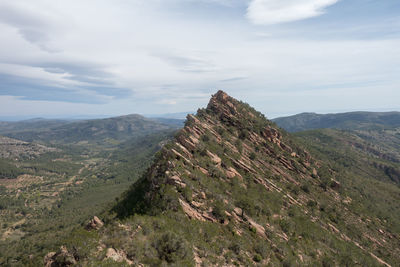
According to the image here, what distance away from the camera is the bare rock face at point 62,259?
54.1 feet

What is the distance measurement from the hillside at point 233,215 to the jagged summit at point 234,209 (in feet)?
0.57

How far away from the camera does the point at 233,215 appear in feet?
111

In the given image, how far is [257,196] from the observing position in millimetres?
44406

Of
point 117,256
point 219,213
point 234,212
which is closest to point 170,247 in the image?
point 117,256

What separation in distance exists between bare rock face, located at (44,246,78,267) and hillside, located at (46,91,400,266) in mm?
88

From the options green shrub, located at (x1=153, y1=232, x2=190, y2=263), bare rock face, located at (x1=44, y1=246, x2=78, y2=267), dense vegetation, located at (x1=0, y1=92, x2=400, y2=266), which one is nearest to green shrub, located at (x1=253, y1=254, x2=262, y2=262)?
dense vegetation, located at (x1=0, y1=92, x2=400, y2=266)

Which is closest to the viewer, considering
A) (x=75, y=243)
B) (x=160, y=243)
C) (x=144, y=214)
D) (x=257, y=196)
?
(x=75, y=243)

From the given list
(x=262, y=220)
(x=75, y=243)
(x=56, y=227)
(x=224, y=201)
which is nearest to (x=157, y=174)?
(x=224, y=201)

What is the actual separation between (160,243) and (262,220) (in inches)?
921

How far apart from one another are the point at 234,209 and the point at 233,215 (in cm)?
172

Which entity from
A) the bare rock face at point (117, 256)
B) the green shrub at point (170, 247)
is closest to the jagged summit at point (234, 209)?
the green shrub at point (170, 247)

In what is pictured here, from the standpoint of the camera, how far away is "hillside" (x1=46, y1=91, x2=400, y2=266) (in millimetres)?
20969

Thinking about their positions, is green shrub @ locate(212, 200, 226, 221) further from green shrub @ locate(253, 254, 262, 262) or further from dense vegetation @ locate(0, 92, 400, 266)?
green shrub @ locate(253, 254, 262, 262)

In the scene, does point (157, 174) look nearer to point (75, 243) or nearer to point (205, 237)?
point (205, 237)
